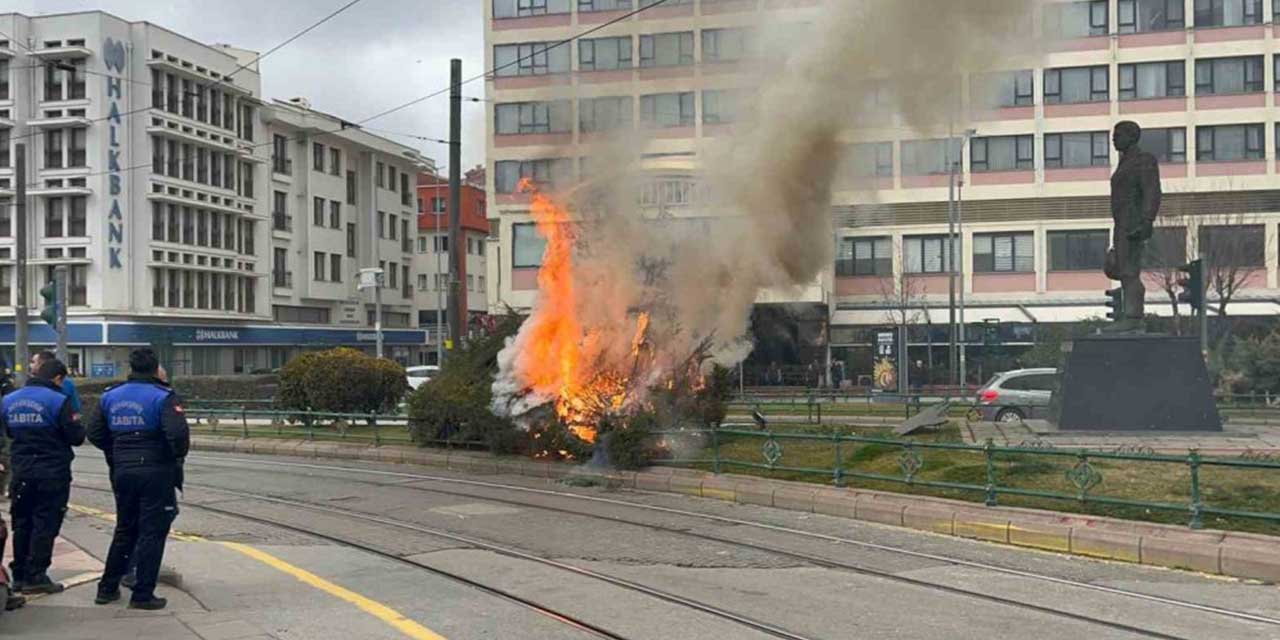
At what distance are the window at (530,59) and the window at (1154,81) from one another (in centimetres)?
3104

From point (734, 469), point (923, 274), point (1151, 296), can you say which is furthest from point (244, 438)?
point (1151, 296)

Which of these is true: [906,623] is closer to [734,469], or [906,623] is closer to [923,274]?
[734,469]

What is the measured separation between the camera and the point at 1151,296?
141 feet

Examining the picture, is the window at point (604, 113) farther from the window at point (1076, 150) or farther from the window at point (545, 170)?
the window at point (1076, 150)

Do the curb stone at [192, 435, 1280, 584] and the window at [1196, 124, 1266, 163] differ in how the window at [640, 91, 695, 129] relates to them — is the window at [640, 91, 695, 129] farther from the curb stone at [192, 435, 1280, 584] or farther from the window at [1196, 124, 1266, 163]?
the window at [1196, 124, 1266, 163]

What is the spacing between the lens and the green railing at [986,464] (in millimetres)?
10078

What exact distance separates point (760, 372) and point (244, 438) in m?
21.9

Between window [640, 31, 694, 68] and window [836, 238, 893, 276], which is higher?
window [640, 31, 694, 68]

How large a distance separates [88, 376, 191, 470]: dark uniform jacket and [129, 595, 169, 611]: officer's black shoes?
1.01 meters

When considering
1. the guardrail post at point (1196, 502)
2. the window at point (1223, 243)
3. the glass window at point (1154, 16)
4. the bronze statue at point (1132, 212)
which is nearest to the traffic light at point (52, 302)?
the bronze statue at point (1132, 212)

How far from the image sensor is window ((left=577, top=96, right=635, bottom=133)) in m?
17.4

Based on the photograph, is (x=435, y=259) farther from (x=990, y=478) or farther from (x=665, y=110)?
(x=990, y=478)

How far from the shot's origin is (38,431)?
304 inches

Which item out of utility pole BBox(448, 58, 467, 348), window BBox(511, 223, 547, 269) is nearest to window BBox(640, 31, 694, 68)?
utility pole BBox(448, 58, 467, 348)
